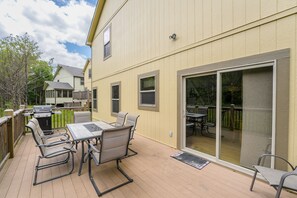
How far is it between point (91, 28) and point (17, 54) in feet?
18.4

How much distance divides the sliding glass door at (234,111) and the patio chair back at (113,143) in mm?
2026

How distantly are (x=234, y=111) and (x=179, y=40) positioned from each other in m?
2.28

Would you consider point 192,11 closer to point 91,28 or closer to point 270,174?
point 270,174

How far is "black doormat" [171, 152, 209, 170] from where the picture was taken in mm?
2964

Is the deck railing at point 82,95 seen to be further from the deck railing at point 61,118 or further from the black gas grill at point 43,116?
the black gas grill at point 43,116

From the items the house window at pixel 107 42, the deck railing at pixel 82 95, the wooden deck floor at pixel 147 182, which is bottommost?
the wooden deck floor at pixel 147 182

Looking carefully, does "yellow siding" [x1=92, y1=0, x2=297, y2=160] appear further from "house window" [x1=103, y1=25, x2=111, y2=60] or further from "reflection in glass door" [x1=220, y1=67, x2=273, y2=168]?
"house window" [x1=103, y1=25, x2=111, y2=60]

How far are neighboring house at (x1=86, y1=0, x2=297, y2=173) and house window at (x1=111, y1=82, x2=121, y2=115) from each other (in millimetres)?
1374

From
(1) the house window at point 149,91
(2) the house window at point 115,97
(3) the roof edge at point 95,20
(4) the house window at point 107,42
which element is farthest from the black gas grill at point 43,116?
(3) the roof edge at point 95,20

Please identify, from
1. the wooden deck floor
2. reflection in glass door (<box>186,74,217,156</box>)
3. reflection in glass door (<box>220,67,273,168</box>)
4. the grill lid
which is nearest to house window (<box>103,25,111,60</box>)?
the grill lid

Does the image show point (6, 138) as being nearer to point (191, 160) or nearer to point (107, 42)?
point (191, 160)

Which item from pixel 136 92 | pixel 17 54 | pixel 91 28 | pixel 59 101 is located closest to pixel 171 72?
pixel 136 92

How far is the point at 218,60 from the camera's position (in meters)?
2.94

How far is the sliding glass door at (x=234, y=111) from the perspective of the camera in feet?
7.91
